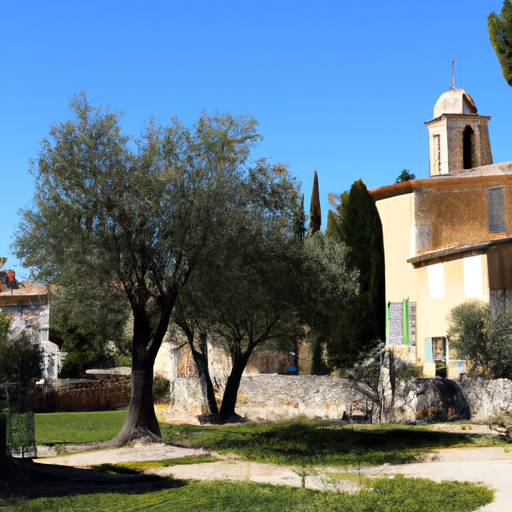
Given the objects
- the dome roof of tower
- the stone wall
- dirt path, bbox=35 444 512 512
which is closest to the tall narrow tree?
the dome roof of tower

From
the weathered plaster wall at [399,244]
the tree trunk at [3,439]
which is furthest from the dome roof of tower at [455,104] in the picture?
the tree trunk at [3,439]

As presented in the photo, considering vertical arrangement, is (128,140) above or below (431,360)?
above

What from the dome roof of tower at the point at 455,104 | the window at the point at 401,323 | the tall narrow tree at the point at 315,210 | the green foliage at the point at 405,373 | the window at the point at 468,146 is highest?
the dome roof of tower at the point at 455,104

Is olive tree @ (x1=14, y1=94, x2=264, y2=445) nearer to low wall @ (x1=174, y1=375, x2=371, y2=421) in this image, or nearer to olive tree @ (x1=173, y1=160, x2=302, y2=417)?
olive tree @ (x1=173, y1=160, x2=302, y2=417)

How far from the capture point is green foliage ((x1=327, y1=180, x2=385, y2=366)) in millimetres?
34156

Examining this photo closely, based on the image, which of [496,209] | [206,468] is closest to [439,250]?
[496,209]

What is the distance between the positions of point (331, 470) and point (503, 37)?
15.1m

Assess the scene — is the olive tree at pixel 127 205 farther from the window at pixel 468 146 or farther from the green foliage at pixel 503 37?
the window at pixel 468 146

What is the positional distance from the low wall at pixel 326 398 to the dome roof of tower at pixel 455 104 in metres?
27.1

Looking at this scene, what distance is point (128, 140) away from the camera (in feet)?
52.8

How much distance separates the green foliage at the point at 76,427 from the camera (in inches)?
744

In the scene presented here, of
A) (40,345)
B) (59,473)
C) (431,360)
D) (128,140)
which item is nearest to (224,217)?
(128,140)

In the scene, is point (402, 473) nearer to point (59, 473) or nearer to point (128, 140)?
point (59, 473)

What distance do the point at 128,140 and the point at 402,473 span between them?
344 inches
